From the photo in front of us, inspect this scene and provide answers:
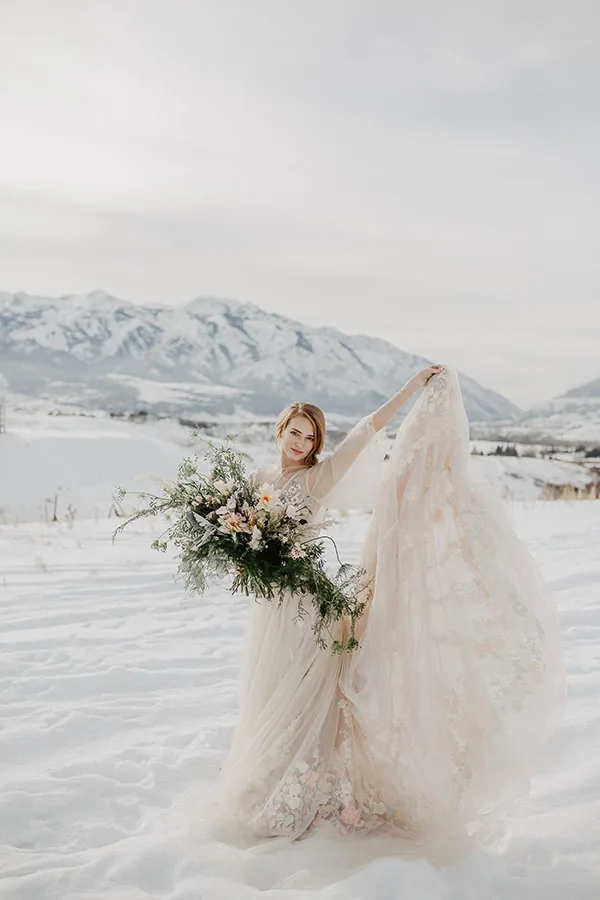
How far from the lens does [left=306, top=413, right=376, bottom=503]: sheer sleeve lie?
3.42 meters

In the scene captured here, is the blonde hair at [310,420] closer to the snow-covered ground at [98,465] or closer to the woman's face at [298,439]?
the woman's face at [298,439]

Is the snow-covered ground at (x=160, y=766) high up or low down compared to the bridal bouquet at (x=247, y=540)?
down

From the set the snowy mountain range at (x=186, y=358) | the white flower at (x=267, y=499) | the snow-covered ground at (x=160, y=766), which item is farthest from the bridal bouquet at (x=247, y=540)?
the snowy mountain range at (x=186, y=358)

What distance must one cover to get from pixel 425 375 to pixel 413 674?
1.31 m

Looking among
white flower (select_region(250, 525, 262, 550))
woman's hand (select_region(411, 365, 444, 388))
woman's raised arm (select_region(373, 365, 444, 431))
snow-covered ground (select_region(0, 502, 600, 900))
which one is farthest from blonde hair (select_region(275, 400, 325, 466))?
snow-covered ground (select_region(0, 502, 600, 900))

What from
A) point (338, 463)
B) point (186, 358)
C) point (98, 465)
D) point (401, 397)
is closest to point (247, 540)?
point (338, 463)

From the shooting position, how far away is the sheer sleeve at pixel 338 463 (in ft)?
11.2

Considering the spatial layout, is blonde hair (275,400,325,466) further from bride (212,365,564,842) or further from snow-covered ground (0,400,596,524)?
snow-covered ground (0,400,596,524)

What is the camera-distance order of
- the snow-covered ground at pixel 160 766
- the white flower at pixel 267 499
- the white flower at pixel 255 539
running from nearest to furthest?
1. the snow-covered ground at pixel 160 766
2. the white flower at pixel 255 539
3. the white flower at pixel 267 499

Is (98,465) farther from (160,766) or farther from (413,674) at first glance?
(413,674)

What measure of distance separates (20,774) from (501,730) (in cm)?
243

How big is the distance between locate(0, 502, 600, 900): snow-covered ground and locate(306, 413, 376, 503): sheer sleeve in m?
1.32

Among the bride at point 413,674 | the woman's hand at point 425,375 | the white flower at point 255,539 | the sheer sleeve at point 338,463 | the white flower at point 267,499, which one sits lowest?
the bride at point 413,674

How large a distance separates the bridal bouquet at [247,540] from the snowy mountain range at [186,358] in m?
46.5
